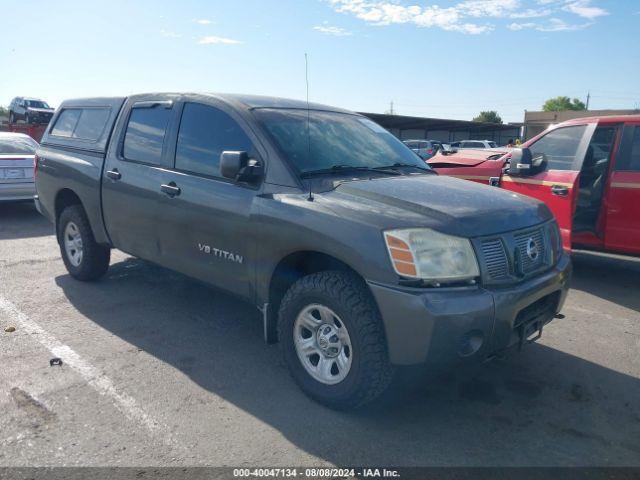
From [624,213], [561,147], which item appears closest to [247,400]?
[624,213]

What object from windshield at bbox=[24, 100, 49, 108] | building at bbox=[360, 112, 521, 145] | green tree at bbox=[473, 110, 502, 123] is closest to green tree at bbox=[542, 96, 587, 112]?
green tree at bbox=[473, 110, 502, 123]

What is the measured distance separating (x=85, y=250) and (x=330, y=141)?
290 centimetres

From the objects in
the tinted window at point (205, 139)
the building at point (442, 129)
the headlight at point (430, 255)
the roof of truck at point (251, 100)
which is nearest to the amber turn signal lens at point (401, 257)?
the headlight at point (430, 255)

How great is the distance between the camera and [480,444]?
2.93m

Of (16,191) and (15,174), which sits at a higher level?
(15,174)

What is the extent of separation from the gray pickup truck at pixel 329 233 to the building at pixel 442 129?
33065 millimetres

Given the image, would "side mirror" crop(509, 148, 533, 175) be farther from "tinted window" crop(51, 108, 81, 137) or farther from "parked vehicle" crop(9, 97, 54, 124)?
"parked vehicle" crop(9, 97, 54, 124)

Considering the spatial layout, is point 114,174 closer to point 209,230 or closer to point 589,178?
point 209,230

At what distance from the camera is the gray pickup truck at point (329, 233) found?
2.84 meters

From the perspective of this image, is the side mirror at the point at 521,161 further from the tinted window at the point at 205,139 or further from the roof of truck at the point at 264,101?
the tinted window at the point at 205,139

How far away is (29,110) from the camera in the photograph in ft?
83.8

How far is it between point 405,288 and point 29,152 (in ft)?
30.2

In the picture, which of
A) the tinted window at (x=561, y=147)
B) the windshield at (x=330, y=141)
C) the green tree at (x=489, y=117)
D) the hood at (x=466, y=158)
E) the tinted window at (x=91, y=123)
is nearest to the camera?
the windshield at (x=330, y=141)

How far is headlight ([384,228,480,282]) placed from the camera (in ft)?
9.20
